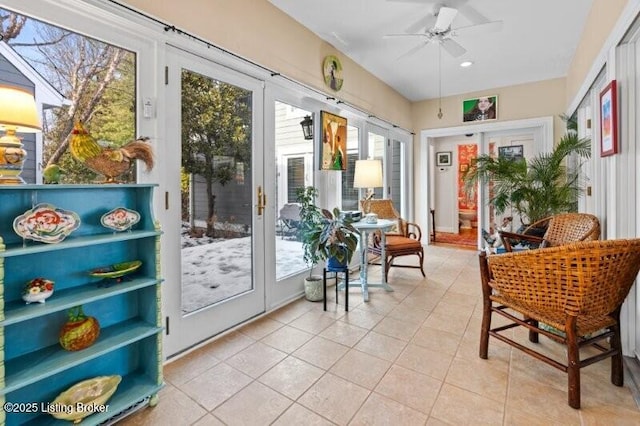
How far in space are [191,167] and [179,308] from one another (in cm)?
101

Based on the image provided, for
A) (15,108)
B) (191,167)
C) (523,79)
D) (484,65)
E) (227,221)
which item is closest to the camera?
(15,108)

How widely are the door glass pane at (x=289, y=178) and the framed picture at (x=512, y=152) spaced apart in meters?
3.81

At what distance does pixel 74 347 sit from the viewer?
1425 mm

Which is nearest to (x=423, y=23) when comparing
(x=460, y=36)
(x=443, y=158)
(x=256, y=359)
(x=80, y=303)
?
(x=460, y=36)

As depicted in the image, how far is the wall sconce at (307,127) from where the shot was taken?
11.0 feet

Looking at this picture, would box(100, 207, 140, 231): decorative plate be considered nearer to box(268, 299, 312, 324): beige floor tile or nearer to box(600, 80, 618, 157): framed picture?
box(268, 299, 312, 324): beige floor tile

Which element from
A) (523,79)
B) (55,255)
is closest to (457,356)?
(55,255)

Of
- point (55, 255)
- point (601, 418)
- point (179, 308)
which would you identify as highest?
point (55, 255)

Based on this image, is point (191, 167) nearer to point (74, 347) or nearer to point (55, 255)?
point (55, 255)

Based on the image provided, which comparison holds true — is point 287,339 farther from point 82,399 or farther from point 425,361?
point 82,399

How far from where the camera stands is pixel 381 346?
2266mm

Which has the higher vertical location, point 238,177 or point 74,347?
point 238,177

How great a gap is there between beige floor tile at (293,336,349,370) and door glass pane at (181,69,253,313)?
76cm

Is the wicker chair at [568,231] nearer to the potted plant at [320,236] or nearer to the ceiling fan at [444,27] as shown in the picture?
the potted plant at [320,236]
